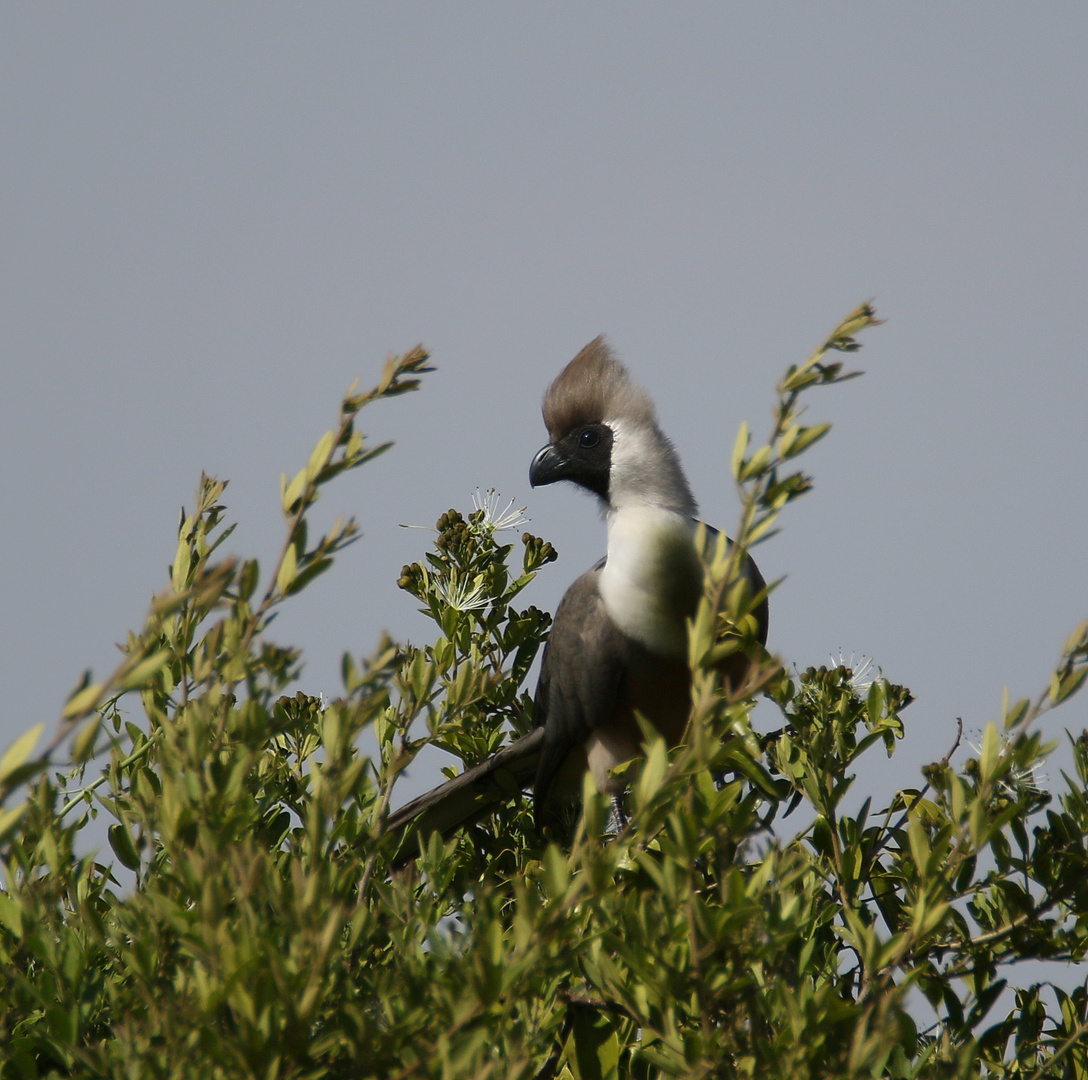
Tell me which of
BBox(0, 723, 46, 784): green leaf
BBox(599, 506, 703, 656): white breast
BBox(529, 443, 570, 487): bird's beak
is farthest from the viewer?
BBox(529, 443, 570, 487): bird's beak

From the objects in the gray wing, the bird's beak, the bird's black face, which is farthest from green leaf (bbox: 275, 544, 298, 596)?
the bird's beak

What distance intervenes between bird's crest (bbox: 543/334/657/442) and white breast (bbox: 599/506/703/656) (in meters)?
0.58

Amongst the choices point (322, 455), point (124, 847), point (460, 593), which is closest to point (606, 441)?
point (460, 593)

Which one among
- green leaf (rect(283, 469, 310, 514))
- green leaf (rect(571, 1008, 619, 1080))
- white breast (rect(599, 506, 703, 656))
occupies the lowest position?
green leaf (rect(571, 1008, 619, 1080))

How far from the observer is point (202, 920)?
125 centimetres

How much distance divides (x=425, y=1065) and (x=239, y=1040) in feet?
0.71

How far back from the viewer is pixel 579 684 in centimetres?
453

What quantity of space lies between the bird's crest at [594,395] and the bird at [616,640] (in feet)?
0.04

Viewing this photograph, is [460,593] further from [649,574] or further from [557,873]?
[557,873]

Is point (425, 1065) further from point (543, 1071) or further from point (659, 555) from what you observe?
point (659, 555)

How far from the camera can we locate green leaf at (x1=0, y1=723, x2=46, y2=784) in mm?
965

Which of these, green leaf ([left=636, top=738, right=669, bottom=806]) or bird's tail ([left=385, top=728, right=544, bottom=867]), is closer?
green leaf ([left=636, top=738, right=669, bottom=806])

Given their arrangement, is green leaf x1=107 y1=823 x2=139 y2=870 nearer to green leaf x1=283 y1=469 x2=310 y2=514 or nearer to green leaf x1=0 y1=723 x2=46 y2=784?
green leaf x1=283 y1=469 x2=310 y2=514

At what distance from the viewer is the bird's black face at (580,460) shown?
16.6 ft
